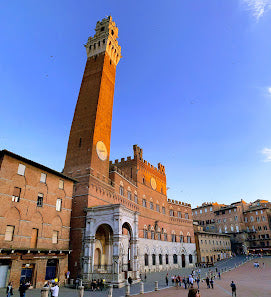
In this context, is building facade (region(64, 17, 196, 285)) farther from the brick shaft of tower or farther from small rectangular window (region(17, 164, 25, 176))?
small rectangular window (region(17, 164, 25, 176))

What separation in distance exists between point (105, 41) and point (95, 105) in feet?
48.0

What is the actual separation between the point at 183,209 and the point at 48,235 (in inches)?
1596

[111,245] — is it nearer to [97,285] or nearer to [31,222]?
[97,285]

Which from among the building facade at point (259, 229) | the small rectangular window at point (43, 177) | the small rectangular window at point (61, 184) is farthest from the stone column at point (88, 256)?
the building facade at point (259, 229)

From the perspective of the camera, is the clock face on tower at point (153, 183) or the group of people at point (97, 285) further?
the clock face on tower at point (153, 183)

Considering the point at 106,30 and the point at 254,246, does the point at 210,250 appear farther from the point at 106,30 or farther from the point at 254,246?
the point at 106,30

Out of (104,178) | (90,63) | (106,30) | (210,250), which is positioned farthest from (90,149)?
(210,250)

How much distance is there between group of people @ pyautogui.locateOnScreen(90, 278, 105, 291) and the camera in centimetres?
2182

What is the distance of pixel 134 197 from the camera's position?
138 ft

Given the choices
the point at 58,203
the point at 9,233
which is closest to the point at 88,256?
the point at 58,203

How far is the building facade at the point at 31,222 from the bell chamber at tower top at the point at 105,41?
26.2 metres

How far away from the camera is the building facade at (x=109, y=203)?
25.8 metres

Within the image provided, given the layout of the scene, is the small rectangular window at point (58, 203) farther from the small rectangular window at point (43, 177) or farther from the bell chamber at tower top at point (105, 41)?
the bell chamber at tower top at point (105, 41)

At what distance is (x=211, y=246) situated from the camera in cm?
6141
